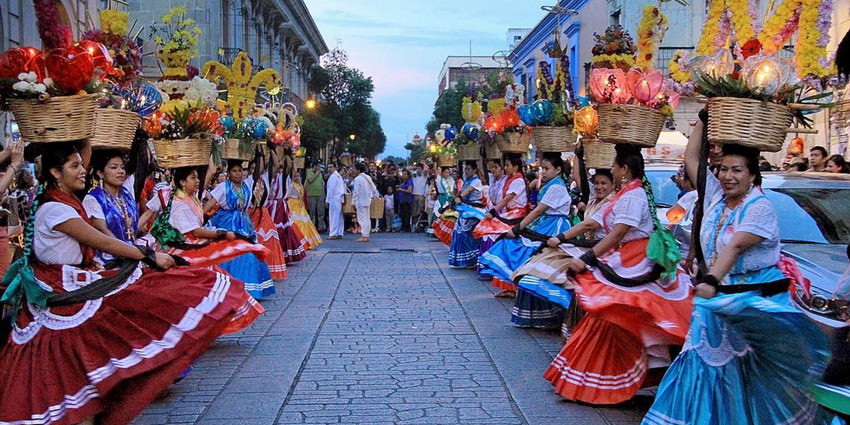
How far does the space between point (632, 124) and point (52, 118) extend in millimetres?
3937

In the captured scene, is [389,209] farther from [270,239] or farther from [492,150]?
[270,239]

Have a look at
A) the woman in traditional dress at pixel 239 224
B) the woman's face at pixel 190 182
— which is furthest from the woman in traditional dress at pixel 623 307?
the woman in traditional dress at pixel 239 224

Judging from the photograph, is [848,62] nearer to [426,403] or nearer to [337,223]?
[426,403]

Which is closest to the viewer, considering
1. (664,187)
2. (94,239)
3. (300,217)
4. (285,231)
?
(94,239)

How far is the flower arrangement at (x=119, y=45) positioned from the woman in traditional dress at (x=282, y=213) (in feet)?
26.0

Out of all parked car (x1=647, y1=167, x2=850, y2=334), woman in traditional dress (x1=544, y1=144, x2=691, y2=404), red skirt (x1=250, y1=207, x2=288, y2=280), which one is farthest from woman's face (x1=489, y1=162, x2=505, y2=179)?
woman in traditional dress (x1=544, y1=144, x2=691, y2=404)

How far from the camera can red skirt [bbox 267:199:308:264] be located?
16.1m

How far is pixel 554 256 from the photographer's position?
7.11 metres

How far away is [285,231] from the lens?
1652 cm

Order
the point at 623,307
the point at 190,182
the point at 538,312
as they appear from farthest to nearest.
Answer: the point at 538,312, the point at 190,182, the point at 623,307

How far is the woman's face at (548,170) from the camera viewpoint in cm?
1015

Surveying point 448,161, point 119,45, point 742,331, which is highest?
point 119,45

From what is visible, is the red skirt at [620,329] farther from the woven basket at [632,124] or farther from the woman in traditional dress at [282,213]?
the woman in traditional dress at [282,213]

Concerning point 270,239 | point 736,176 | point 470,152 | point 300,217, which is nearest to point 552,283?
point 736,176
